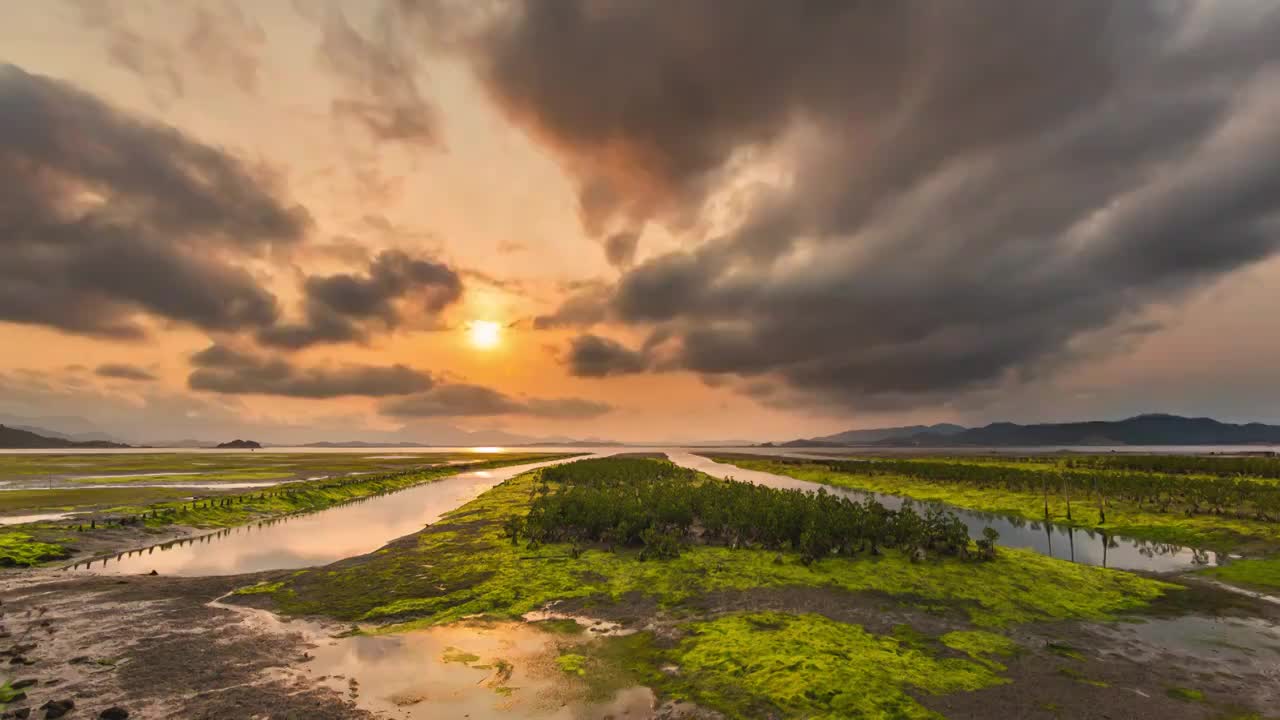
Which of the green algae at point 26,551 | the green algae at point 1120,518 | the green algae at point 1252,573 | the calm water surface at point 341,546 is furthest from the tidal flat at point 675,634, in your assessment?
the green algae at point 1120,518

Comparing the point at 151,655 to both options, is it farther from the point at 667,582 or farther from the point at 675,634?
the point at 667,582

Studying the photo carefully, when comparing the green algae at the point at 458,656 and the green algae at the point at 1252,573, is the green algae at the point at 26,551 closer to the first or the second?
the green algae at the point at 458,656

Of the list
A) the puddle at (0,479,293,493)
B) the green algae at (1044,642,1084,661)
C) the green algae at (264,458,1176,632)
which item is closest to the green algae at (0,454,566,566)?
the puddle at (0,479,293,493)

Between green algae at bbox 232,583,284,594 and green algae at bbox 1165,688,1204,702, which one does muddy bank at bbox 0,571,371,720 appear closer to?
green algae at bbox 232,583,284,594

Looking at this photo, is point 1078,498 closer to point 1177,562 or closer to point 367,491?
point 1177,562

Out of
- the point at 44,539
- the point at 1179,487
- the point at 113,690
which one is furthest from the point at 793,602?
the point at 1179,487

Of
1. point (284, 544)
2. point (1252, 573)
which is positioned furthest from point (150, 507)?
point (1252, 573)
